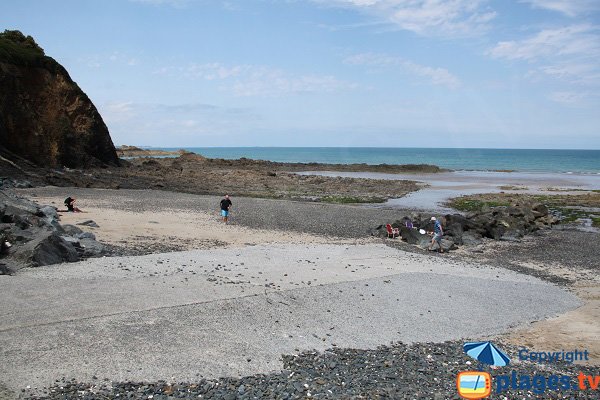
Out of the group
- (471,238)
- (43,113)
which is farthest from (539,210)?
(43,113)

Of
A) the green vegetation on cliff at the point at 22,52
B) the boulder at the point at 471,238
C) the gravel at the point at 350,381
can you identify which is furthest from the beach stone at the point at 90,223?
the green vegetation on cliff at the point at 22,52

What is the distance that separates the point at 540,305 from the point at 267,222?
50.7 feet

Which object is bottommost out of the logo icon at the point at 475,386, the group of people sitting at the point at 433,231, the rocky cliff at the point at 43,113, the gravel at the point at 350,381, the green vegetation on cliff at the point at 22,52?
the gravel at the point at 350,381

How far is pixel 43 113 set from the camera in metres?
45.6

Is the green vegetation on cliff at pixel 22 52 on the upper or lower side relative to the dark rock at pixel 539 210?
upper

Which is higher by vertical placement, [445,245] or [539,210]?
[539,210]

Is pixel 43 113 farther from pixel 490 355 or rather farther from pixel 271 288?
pixel 490 355

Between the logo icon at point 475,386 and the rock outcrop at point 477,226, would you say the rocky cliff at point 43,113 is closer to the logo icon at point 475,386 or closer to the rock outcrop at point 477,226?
the rock outcrop at point 477,226

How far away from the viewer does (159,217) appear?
26.2 metres

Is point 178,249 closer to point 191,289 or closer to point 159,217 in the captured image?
point 191,289

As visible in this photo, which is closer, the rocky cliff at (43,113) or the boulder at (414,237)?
the boulder at (414,237)

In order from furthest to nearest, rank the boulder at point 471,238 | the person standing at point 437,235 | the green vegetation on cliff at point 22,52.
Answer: the green vegetation on cliff at point 22,52, the boulder at point 471,238, the person standing at point 437,235

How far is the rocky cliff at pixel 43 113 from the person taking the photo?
42.6 meters

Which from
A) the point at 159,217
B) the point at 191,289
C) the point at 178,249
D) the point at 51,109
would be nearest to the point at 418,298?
the point at 191,289
